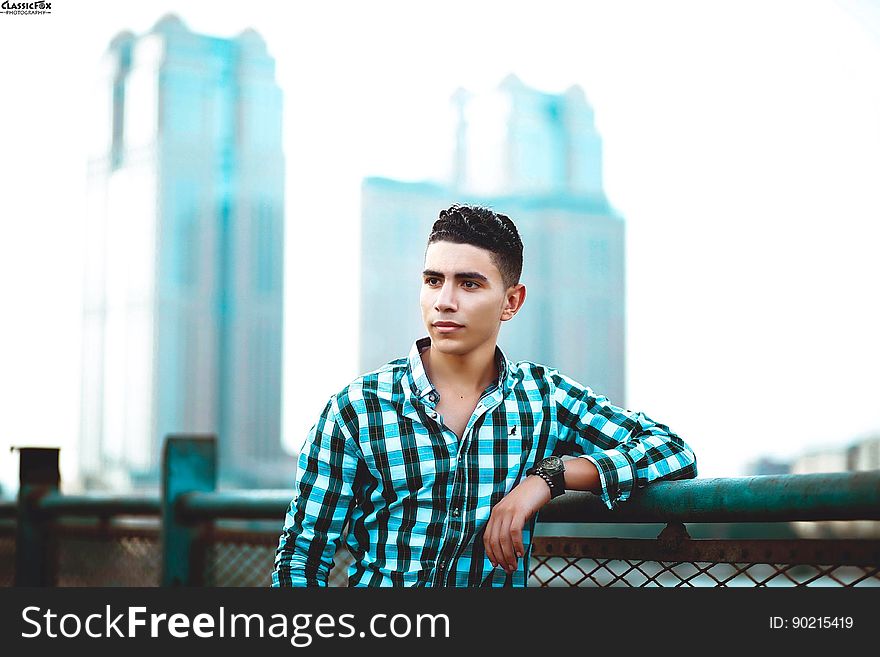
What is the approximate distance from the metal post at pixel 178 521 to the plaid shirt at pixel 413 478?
157cm

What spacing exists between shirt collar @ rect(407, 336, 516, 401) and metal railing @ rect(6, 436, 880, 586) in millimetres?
271

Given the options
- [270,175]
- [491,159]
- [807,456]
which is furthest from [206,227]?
[807,456]

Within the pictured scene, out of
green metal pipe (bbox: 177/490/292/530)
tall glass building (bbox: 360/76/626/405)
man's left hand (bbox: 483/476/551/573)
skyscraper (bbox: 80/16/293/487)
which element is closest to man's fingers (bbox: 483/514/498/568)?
man's left hand (bbox: 483/476/551/573)

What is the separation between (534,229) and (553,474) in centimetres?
10079

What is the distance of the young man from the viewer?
2.01m

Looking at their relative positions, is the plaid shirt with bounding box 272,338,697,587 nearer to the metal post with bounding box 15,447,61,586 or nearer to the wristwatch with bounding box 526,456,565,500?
the wristwatch with bounding box 526,456,565,500

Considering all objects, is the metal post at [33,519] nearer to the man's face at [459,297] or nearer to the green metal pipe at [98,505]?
the green metal pipe at [98,505]

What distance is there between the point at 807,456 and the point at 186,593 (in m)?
77.3

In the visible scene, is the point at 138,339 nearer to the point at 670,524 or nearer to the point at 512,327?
the point at 512,327

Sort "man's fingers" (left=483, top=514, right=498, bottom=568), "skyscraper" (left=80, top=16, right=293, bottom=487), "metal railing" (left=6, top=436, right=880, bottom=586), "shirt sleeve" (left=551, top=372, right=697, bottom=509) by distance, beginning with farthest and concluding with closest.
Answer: "skyscraper" (left=80, top=16, right=293, bottom=487)
"shirt sleeve" (left=551, top=372, right=697, bottom=509)
"man's fingers" (left=483, top=514, right=498, bottom=568)
"metal railing" (left=6, top=436, right=880, bottom=586)

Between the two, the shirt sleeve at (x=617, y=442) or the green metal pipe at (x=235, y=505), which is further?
the green metal pipe at (x=235, y=505)

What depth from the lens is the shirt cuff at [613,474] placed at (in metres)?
2.06

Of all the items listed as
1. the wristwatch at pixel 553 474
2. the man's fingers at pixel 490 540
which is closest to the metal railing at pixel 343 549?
the wristwatch at pixel 553 474

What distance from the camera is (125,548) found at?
4125 mm
